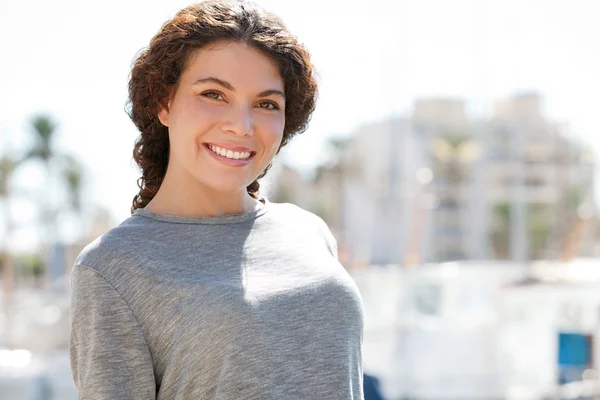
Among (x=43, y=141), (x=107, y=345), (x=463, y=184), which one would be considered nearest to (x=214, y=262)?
(x=107, y=345)

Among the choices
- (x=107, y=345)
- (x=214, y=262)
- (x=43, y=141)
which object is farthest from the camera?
(x=43, y=141)

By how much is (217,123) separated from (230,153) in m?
0.05

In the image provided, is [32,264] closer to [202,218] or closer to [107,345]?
[202,218]

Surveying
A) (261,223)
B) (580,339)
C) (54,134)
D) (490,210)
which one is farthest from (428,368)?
(490,210)

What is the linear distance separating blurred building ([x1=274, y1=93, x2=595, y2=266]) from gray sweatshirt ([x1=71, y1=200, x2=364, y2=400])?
49.1 m

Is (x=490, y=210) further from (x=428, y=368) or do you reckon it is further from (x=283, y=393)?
(x=283, y=393)

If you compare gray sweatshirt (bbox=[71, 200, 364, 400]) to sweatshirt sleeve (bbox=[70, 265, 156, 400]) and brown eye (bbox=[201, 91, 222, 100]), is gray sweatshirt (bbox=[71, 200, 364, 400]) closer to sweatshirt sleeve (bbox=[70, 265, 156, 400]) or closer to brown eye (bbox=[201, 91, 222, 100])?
sweatshirt sleeve (bbox=[70, 265, 156, 400])

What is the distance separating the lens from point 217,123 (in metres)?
1.41

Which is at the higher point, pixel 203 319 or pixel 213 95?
pixel 213 95

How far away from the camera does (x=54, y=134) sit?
115 feet

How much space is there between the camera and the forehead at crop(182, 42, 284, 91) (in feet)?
4.57

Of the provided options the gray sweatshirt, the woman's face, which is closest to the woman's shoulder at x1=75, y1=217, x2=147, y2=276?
the gray sweatshirt

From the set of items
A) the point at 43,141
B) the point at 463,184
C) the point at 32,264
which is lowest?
the point at 32,264

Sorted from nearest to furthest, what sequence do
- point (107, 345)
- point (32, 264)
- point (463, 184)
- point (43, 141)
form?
point (107, 345)
point (43, 141)
point (32, 264)
point (463, 184)
